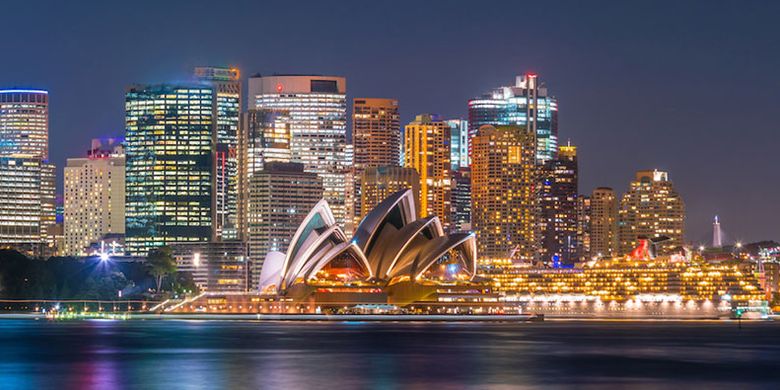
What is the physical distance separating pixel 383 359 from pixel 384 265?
96.3 metres

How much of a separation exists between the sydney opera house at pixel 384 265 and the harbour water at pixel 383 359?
44.9m

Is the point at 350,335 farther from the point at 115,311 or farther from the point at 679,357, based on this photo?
the point at 115,311

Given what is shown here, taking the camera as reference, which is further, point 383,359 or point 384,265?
point 384,265

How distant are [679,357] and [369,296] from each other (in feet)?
320

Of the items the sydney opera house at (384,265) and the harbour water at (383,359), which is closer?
the harbour water at (383,359)

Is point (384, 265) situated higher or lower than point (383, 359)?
higher

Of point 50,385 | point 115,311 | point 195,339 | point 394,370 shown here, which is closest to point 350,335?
point 195,339

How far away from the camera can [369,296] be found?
18925cm

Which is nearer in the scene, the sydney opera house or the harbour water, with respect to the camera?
the harbour water

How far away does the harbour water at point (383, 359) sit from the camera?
241 feet

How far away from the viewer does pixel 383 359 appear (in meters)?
91.4

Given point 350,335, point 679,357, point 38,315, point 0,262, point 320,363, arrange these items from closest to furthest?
point 320,363 < point 679,357 < point 350,335 < point 38,315 < point 0,262

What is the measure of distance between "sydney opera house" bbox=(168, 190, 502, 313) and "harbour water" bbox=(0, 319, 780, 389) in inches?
1770

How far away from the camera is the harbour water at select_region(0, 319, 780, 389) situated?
73.4 metres
